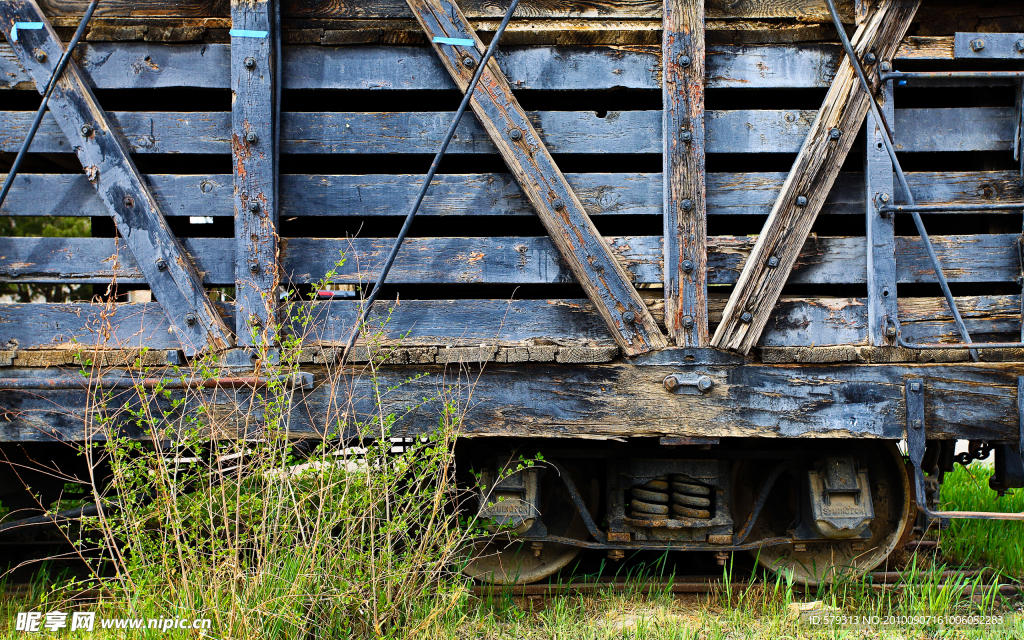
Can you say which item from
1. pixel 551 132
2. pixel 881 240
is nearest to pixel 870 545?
pixel 881 240

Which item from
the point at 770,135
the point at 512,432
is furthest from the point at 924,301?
the point at 512,432

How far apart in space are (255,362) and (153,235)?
822 mm

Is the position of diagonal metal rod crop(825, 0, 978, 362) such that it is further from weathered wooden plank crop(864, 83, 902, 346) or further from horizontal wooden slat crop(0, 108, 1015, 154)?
horizontal wooden slat crop(0, 108, 1015, 154)

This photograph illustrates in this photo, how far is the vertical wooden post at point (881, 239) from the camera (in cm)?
331

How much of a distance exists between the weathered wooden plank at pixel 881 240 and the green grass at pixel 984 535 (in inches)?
64.1

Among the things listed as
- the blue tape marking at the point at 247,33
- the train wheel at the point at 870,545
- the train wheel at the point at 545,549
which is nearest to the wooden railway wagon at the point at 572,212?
the blue tape marking at the point at 247,33

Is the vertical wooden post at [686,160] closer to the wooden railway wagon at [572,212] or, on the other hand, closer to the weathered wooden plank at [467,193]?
the wooden railway wagon at [572,212]

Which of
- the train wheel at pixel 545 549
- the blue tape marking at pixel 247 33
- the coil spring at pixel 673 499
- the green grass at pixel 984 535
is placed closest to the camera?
the blue tape marking at pixel 247 33

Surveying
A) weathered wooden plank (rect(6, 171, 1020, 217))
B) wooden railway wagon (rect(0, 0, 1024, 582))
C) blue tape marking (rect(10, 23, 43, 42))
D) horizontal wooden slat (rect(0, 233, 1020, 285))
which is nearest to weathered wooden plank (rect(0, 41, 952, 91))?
wooden railway wagon (rect(0, 0, 1024, 582))

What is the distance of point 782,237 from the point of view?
330 cm

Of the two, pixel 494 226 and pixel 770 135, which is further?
pixel 494 226

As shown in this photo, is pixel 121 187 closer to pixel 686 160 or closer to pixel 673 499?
pixel 686 160

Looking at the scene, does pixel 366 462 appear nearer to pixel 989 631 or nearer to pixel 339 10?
pixel 339 10

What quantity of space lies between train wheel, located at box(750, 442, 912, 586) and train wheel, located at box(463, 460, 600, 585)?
101cm
